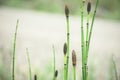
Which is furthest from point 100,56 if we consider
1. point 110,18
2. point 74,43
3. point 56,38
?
point 110,18

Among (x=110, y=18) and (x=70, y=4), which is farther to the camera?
(x=70, y=4)

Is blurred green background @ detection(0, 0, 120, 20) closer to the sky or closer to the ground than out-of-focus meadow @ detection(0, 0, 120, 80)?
closer to the sky

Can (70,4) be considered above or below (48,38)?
above

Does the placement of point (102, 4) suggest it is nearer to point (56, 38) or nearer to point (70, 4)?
point (70, 4)

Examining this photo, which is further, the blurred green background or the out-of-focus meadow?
the blurred green background

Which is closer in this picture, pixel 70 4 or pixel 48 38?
pixel 48 38

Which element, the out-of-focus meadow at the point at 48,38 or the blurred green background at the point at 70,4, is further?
the blurred green background at the point at 70,4

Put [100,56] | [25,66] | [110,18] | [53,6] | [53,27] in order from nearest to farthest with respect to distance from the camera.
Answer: [25,66] → [100,56] → [53,27] → [110,18] → [53,6]

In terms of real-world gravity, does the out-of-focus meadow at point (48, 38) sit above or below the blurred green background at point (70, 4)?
below
